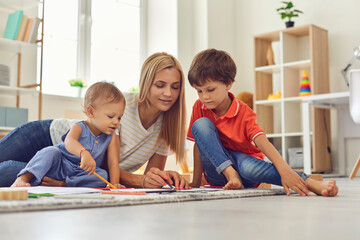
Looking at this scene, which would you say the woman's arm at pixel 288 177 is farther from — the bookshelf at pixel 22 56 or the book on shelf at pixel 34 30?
the book on shelf at pixel 34 30

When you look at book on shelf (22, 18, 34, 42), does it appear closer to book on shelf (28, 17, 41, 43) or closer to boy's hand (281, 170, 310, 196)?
book on shelf (28, 17, 41, 43)

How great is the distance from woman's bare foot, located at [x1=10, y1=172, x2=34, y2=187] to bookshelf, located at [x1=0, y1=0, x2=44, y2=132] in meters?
2.30

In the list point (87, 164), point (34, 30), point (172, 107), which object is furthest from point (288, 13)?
point (87, 164)

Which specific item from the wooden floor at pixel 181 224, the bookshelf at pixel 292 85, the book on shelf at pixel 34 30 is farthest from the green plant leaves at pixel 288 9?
the wooden floor at pixel 181 224

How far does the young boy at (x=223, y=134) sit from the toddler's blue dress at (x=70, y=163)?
1.17 feet

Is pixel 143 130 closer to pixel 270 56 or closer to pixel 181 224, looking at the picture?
pixel 181 224

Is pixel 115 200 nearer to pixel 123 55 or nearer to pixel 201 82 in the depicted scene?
pixel 201 82

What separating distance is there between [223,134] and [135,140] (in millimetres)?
367

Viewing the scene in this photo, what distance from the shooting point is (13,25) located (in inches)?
153

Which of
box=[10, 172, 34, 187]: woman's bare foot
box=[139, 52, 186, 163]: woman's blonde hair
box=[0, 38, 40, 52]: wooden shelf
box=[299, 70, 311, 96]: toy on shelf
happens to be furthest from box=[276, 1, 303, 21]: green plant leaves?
box=[10, 172, 34, 187]: woman's bare foot

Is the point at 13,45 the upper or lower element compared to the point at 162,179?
upper

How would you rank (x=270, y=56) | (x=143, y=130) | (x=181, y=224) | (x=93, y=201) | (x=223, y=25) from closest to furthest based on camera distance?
(x=181, y=224) → (x=93, y=201) → (x=143, y=130) → (x=270, y=56) → (x=223, y=25)

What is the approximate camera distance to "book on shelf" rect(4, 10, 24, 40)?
385 centimetres

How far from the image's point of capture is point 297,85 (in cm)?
495
